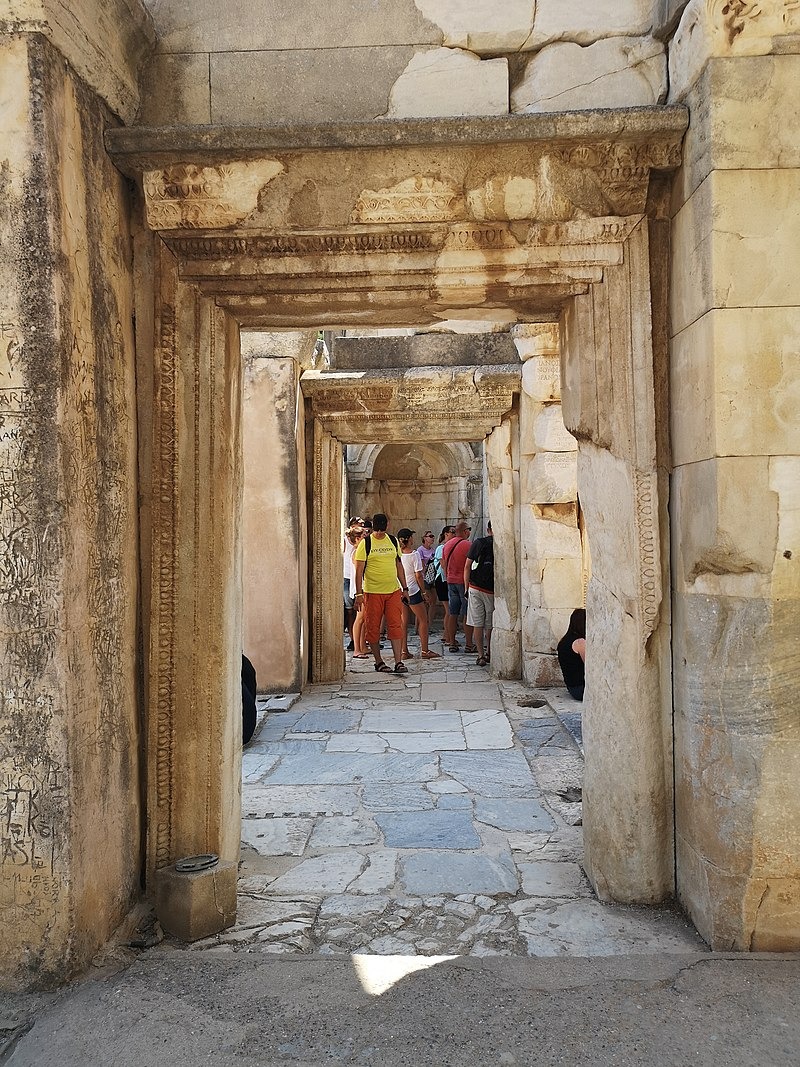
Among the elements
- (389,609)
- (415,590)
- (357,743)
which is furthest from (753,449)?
(415,590)

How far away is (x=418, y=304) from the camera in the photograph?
119 inches

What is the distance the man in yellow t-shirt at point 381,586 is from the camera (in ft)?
26.1

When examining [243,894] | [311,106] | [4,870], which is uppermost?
[311,106]

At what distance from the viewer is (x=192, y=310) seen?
9.54 feet

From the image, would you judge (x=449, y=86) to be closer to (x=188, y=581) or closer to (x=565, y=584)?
(x=188, y=581)

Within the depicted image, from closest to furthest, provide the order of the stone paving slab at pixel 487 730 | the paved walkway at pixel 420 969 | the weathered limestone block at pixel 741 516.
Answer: the paved walkway at pixel 420 969 < the weathered limestone block at pixel 741 516 < the stone paving slab at pixel 487 730

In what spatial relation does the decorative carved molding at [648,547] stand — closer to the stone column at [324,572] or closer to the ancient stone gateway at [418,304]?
the ancient stone gateway at [418,304]

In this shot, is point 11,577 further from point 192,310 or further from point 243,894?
point 243,894

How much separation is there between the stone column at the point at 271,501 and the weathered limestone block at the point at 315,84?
3989 millimetres

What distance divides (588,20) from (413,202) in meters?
0.93

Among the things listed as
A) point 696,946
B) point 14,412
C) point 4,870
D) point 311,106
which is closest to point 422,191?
point 311,106

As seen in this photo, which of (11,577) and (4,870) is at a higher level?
(11,577)

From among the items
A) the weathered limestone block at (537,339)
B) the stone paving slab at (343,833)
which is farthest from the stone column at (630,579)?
the weathered limestone block at (537,339)

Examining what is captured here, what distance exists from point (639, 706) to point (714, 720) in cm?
34
